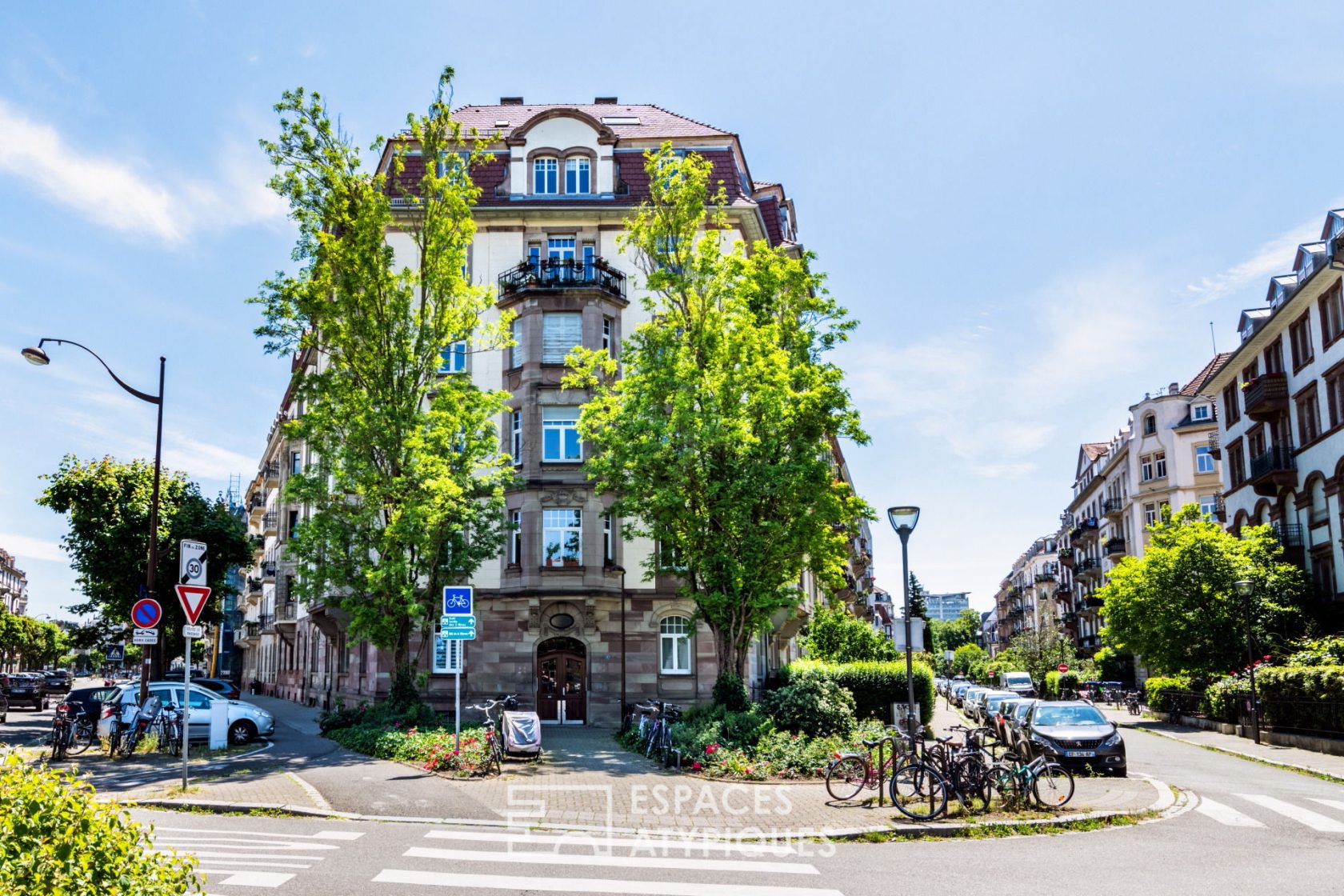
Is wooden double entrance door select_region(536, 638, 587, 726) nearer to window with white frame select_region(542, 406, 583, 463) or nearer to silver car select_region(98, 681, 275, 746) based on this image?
window with white frame select_region(542, 406, 583, 463)

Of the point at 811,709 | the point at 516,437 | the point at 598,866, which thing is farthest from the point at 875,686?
the point at 598,866

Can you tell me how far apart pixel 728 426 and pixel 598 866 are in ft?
46.4

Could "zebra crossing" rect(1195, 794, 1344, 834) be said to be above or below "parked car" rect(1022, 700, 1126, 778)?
below

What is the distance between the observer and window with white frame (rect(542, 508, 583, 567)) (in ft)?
98.7

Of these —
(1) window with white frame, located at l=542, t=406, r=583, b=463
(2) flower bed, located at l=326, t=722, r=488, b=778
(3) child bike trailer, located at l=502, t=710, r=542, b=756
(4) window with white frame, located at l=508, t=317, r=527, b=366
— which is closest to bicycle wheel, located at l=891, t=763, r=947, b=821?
(2) flower bed, located at l=326, t=722, r=488, b=778

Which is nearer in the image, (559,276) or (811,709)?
(811,709)

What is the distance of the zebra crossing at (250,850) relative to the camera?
947cm

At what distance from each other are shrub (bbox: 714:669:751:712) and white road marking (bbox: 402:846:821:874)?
39.2 feet

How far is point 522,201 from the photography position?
32594 mm

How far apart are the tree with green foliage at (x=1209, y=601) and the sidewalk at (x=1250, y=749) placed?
9.32 ft

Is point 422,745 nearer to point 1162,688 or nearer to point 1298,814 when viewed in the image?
point 1298,814

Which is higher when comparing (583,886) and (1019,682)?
(583,886)

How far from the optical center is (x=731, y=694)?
23.0 metres

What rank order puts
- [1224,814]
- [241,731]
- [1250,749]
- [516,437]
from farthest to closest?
1. [516,437]
2. [1250,749]
3. [241,731]
4. [1224,814]
